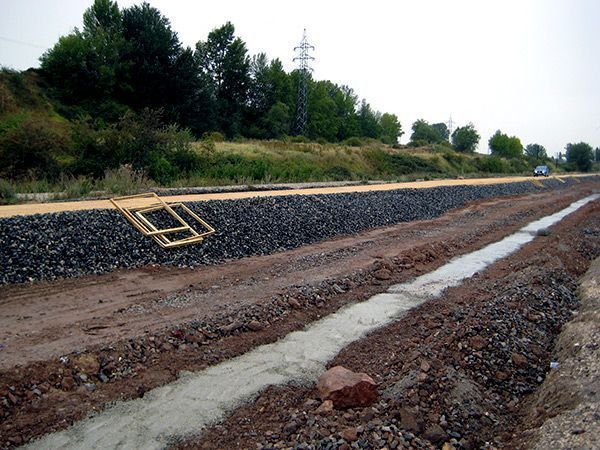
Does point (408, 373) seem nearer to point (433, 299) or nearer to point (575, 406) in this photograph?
point (575, 406)

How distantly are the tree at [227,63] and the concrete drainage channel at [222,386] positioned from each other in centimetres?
5870

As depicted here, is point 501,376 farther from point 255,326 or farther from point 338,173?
point 338,173

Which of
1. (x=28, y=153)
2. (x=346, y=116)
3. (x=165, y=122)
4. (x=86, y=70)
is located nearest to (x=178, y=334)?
(x=28, y=153)

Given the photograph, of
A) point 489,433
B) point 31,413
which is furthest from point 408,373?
point 31,413

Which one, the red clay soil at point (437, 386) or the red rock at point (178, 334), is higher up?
the red rock at point (178, 334)

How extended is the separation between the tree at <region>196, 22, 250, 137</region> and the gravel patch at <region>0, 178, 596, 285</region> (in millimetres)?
49399

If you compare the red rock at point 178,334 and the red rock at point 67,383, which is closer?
Result: the red rock at point 67,383

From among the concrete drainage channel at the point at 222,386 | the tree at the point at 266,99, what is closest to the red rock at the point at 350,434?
the concrete drainage channel at the point at 222,386

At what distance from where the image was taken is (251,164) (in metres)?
29.8

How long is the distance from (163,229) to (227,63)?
57.4 meters

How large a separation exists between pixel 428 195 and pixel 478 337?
20132 millimetres

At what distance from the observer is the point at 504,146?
10806 cm

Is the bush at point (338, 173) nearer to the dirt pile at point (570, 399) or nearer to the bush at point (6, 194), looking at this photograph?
the bush at point (6, 194)

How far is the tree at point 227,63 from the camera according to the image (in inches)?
2534
